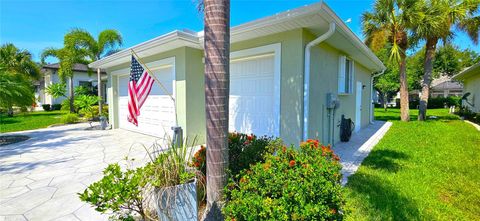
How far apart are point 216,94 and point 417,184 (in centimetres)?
392

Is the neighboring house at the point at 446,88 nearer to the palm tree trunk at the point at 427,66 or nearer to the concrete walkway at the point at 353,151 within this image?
the palm tree trunk at the point at 427,66

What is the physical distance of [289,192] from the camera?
2.01 meters

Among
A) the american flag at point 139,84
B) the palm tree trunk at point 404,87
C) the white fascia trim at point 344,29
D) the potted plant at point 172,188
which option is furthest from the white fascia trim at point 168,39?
the palm tree trunk at point 404,87

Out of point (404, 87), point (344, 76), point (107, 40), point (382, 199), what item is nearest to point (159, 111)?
point (344, 76)

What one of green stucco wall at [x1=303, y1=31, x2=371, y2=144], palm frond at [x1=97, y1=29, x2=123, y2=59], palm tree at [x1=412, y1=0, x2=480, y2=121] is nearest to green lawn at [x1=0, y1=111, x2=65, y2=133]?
palm frond at [x1=97, y1=29, x2=123, y2=59]

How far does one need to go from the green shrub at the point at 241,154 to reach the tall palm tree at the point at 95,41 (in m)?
13.9

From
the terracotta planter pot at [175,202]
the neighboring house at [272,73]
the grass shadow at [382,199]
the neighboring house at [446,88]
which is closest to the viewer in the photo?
the terracotta planter pot at [175,202]

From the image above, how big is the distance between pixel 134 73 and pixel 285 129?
3.51m

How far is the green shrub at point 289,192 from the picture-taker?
1.90m

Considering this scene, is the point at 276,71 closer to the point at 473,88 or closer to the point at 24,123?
the point at 24,123

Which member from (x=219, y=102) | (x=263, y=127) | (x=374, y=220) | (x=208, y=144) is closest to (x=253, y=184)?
(x=208, y=144)

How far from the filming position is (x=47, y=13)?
21.7ft

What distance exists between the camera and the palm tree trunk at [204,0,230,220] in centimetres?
229

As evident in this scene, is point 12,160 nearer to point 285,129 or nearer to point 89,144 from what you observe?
point 89,144
